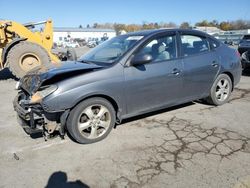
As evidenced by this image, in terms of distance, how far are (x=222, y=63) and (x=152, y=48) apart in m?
1.79

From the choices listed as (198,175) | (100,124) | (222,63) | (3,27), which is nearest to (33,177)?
(100,124)

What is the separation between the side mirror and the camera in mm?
4465

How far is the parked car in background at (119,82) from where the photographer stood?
407 centimetres

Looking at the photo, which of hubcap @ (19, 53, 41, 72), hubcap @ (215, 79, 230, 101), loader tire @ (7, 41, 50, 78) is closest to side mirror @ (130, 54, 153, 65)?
hubcap @ (215, 79, 230, 101)

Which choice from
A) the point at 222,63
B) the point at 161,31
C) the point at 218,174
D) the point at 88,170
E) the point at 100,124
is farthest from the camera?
the point at 222,63

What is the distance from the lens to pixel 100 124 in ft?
14.5

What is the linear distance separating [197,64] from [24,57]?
688 cm

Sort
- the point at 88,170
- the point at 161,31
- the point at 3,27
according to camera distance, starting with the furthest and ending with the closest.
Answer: the point at 3,27 → the point at 161,31 → the point at 88,170

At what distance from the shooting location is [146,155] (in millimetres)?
3904

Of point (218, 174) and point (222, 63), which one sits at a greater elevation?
point (222, 63)

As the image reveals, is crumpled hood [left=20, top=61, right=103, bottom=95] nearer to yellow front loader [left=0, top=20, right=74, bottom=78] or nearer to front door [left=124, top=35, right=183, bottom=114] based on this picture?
front door [left=124, top=35, right=183, bottom=114]

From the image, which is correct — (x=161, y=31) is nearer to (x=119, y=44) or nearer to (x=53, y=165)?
(x=119, y=44)

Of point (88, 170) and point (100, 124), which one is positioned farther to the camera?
point (100, 124)

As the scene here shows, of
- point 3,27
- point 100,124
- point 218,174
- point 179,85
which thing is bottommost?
point 218,174
